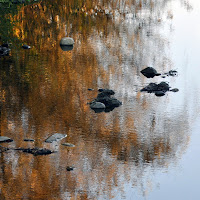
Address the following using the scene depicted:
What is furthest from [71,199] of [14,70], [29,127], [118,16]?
[118,16]

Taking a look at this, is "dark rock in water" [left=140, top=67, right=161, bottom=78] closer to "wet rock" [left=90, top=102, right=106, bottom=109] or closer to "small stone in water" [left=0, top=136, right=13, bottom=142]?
"wet rock" [left=90, top=102, right=106, bottom=109]

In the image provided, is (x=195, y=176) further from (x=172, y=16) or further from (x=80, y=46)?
(x=172, y=16)

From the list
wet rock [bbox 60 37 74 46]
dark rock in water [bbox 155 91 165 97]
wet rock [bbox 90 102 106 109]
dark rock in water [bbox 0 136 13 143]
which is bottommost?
dark rock in water [bbox 0 136 13 143]

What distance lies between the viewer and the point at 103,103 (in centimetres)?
990

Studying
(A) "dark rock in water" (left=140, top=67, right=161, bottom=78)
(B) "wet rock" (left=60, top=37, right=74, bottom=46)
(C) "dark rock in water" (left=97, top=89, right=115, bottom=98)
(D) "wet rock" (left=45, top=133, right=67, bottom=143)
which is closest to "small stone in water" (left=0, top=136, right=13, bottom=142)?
(D) "wet rock" (left=45, top=133, right=67, bottom=143)

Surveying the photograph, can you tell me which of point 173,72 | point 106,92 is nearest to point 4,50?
point 173,72

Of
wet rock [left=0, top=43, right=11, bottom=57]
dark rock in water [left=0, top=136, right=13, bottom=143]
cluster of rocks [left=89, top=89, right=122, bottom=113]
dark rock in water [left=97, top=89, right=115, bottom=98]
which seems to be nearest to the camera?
dark rock in water [left=0, top=136, right=13, bottom=143]

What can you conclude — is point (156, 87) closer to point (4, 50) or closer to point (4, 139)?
point (4, 139)

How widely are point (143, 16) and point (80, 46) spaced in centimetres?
565

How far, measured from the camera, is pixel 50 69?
40.4 feet

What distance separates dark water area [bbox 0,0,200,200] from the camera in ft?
22.4

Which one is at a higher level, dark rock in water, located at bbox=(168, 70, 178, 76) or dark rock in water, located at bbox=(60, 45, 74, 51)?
dark rock in water, located at bbox=(60, 45, 74, 51)

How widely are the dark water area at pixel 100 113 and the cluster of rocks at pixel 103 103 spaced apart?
0.15m

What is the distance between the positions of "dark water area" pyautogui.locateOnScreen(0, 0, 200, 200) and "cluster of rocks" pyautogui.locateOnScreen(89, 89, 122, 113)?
0.15m
